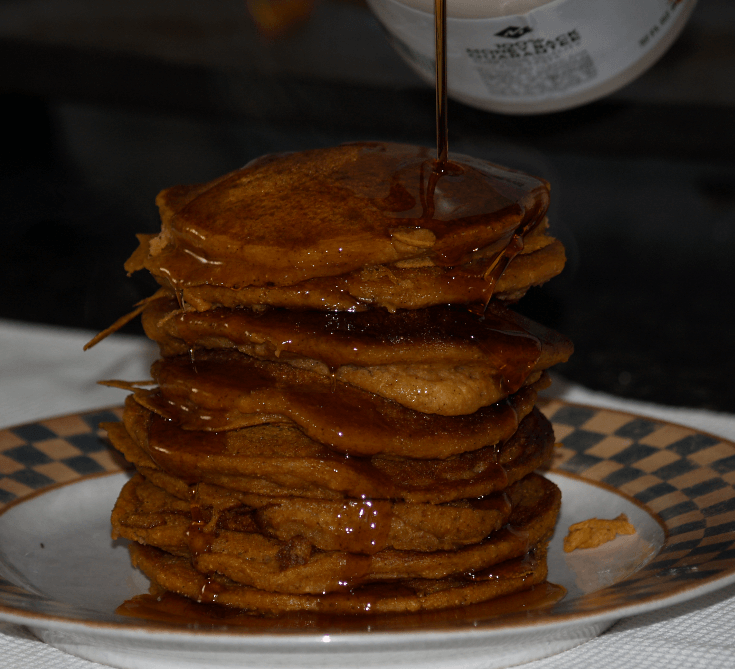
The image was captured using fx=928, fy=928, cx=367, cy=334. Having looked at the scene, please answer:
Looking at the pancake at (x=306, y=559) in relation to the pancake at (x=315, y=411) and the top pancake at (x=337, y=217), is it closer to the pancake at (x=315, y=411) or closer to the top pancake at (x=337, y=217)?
the pancake at (x=315, y=411)

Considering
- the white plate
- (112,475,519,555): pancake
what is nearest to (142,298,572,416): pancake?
(112,475,519,555): pancake

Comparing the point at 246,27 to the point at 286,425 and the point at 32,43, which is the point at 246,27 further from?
the point at 286,425

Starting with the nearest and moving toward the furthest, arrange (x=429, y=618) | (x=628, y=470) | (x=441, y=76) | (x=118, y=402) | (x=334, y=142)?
(x=429, y=618), (x=441, y=76), (x=628, y=470), (x=118, y=402), (x=334, y=142)

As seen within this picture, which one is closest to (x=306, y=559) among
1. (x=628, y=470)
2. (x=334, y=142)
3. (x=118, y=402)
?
(x=628, y=470)

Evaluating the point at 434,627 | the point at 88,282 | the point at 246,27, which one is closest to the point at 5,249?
the point at 88,282

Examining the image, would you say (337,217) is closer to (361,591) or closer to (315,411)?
(315,411)

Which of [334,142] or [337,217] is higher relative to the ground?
[334,142]

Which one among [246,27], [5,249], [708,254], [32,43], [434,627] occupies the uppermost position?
[246,27]

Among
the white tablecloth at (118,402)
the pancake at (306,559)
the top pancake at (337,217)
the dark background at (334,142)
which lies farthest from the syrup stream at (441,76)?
the dark background at (334,142)
